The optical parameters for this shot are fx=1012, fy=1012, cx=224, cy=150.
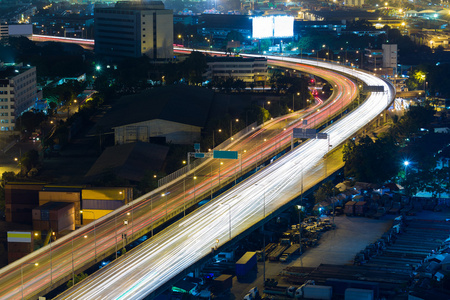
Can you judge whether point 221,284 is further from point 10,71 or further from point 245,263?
point 10,71

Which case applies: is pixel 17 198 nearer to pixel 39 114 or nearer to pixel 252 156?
pixel 252 156

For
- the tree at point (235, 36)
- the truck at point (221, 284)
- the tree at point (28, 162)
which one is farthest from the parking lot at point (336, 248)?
the tree at point (235, 36)

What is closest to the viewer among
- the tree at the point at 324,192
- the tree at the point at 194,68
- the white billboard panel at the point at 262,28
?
the tree at the point at 324,192

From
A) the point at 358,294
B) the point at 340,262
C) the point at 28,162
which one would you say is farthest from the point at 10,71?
the point at 358,294

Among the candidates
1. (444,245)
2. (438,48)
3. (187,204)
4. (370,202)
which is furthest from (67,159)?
(438,48)

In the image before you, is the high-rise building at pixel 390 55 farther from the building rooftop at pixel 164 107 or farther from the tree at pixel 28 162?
the tree at pixel 28 162

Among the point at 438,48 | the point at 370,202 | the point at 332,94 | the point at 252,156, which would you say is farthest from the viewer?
the point at 438,48
